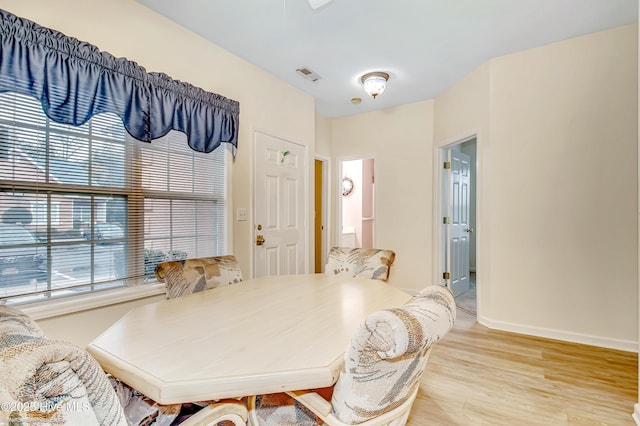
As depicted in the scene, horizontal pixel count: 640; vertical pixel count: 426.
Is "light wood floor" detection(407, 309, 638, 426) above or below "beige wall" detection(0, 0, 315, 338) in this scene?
below

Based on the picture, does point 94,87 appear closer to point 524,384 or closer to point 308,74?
point 308,74

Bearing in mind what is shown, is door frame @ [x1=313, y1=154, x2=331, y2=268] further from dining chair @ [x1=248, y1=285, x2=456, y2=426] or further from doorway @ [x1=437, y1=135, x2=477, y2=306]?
dining chair @ [x1=248, y1=285, x2=456, y2=426]

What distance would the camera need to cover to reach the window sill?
1705 mm

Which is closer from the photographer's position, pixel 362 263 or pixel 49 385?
pixel 49 385

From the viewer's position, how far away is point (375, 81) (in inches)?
126

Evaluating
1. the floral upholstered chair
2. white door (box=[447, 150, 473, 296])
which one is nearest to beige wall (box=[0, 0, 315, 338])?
the floral upholstered chair

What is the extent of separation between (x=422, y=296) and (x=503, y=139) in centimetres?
259

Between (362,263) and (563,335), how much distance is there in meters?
2.00

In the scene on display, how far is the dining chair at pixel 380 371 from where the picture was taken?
0.76m

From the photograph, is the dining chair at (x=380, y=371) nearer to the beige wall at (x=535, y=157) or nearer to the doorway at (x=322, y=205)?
the beige wall at (x=535, y=157)

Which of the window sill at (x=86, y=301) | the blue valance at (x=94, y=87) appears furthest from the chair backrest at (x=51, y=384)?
the blue valance at (x=94, y=87)

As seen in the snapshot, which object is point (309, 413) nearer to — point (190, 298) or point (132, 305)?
point (190, 298)

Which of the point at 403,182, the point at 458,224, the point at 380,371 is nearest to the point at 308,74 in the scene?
the point at 403,182

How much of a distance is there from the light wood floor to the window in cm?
208
